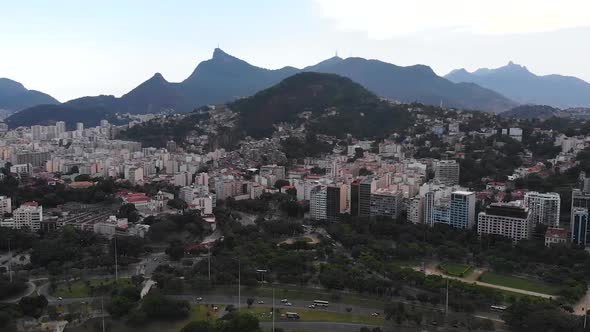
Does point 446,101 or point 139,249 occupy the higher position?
point 446,101

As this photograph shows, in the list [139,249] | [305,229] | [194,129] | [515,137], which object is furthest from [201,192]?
[194,129]

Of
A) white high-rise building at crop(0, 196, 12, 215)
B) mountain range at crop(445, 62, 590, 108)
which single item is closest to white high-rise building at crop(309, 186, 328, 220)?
white high-rise building at crop(0, 196, 12, 215)

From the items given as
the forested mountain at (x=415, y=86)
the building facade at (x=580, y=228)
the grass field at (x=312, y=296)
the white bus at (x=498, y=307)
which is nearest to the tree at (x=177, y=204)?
the grass field at (x=312, y=296)

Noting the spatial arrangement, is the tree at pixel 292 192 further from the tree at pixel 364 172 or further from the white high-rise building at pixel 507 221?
the white high-rise building at pixel 507 221

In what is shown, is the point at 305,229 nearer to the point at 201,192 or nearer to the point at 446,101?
the point at 201,192

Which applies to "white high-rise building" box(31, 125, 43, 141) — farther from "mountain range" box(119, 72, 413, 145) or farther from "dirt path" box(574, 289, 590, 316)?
"dirt path" box(574, 289, 590, 316)

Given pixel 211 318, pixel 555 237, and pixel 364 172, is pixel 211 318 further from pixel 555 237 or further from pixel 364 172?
pixel 364 172
